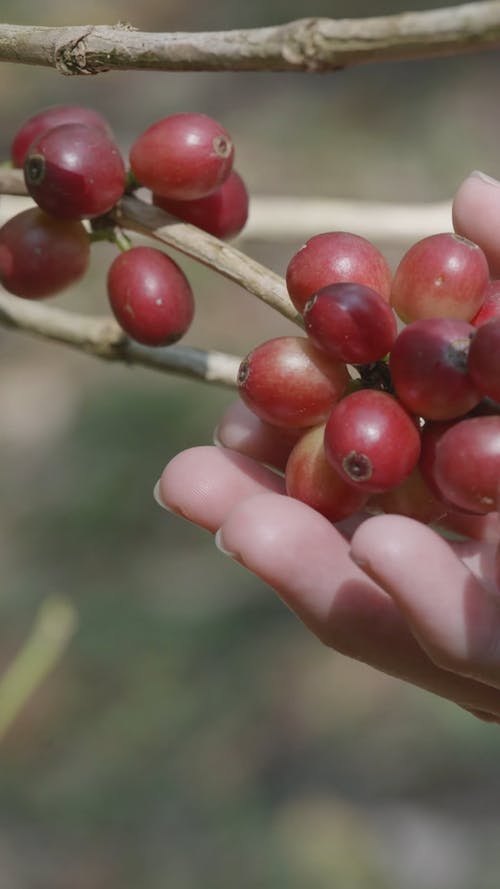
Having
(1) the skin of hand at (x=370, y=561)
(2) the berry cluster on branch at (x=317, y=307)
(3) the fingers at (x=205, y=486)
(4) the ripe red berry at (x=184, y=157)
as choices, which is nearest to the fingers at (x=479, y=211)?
(1) the skin of hand at (x=370, y=561)

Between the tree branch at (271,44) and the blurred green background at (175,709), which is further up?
the tree branch at (271,44)

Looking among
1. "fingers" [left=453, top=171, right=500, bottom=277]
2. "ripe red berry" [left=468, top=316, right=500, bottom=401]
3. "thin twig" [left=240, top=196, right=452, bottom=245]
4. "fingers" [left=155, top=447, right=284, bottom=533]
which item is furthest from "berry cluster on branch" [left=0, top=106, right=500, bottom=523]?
"thin twig" [left=240, top=196, right=452, bottom=245]

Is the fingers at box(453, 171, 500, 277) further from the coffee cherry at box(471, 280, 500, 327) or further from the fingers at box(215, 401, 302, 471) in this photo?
the fingers at box(215, 401, 302, 471)

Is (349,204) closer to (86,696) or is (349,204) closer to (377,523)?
(377,523)

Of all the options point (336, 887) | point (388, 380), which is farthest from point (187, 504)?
point (336, 887)

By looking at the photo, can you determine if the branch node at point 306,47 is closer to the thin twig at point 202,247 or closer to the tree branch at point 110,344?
the thin twig at point 202,247
